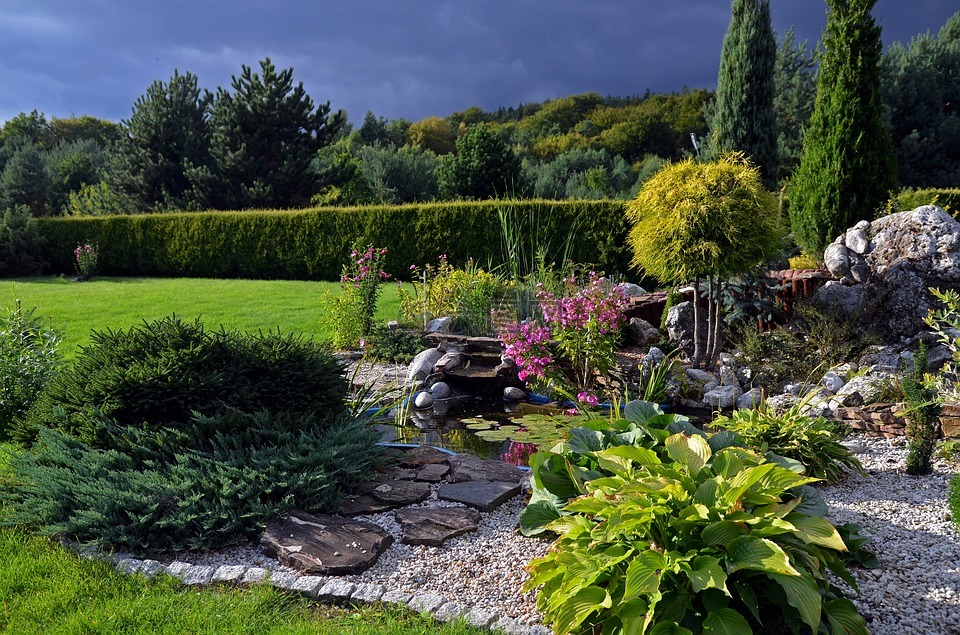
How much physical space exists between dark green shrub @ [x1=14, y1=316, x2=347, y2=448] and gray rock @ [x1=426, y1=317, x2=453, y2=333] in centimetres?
390

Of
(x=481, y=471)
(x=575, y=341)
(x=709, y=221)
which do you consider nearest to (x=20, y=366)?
(x=481, y=471)

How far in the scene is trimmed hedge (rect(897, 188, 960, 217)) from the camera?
11.0m

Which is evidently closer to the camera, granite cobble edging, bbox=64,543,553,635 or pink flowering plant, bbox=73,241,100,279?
granite cobble edging, bbox=64,543,553,635

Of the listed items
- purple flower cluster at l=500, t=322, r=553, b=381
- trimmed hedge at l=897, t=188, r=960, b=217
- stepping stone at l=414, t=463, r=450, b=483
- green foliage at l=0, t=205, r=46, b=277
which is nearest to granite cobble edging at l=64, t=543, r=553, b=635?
stepping stone at l=414, t=463, r=450, b=483

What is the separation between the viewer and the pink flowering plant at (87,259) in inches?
682

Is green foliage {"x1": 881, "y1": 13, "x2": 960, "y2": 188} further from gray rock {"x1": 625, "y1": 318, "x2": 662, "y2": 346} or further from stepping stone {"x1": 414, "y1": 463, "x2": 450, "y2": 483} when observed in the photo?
stepping stone {"x1": 414, "y1": 463, "x2": 450, "y2": 483}

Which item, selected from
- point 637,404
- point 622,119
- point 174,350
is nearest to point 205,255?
point 174,350

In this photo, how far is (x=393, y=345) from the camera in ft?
25.1

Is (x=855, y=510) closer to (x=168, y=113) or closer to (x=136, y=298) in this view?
(x=136, y=298)

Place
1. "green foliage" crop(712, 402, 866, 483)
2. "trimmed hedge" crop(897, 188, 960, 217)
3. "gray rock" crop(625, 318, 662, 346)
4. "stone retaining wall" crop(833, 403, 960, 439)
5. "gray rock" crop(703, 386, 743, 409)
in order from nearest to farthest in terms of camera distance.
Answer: "green foliage" crop(712, 402, 866, 483)
"stone retaining wall" crop(833, 403, 960, 439)
"gray rock" crop(703, 386, 743, 409)
"gray rock" crop(625, 318, 662, 346)
"trimmed hedge" crop(897, 188, 960, 217)

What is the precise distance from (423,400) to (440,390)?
284 millimetres

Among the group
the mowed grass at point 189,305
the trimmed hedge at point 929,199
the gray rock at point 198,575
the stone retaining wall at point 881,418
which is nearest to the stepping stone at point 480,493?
the gray rock at point 198,575

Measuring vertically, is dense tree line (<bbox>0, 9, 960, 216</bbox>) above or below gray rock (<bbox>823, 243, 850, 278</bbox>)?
above

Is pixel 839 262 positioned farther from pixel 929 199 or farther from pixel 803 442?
pixel 929 199
